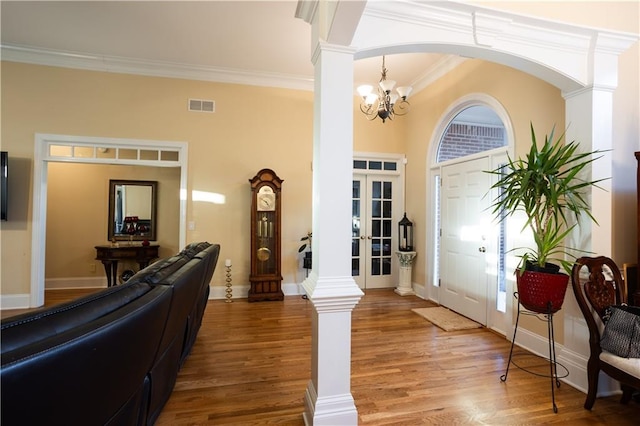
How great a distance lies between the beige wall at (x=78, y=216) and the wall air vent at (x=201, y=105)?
1.90m

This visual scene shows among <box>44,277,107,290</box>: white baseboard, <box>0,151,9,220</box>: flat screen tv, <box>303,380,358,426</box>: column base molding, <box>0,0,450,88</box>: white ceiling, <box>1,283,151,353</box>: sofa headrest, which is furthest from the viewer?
<box>44,277,107,290</box>: white baseboard

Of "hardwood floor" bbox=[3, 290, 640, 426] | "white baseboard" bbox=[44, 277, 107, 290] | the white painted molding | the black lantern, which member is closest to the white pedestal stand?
the black lantern

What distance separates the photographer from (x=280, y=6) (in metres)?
3.05

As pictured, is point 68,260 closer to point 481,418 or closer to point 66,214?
point 66,214

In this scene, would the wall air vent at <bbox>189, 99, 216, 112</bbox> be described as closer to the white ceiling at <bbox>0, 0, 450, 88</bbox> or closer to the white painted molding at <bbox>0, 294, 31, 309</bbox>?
the white ceiling at <bbox>0, 0, 450, 88</bbox>

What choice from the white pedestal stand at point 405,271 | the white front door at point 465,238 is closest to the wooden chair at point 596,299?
the white front door at point 465,238

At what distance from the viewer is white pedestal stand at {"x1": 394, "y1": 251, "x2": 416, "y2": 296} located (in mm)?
5062

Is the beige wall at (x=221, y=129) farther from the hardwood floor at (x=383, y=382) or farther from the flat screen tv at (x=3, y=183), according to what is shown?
the hardwood floor at (x=383, y=382)

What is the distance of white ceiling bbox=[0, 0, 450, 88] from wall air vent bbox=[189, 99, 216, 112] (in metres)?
0.38

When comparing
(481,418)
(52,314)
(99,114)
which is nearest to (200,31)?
(99,114)

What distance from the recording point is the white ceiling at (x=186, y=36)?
10.3 ft

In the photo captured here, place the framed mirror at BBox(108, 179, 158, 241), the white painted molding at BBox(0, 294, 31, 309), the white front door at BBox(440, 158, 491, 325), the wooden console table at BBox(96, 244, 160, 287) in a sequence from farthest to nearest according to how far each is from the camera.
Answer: the framed mirror at BBox(108, 179, 158, 241) < the wooden console table at BBox(96, 244, 160, 287) < the white painted molding at BBox(0, 294, 31, 309) < the white front door at BBox(440, 158, 491, 325)

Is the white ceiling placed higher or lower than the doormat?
higher

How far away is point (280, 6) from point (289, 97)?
6.27 ft
